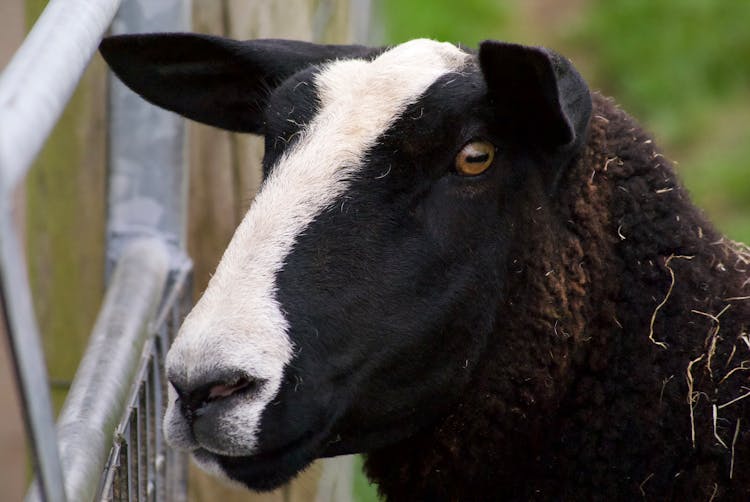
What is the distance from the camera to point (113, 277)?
9.93ft

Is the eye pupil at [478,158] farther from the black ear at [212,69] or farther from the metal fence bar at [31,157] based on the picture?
the metal fence bar at [31,157]

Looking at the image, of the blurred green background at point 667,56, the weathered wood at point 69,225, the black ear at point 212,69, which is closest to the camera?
the black ear at point 212,69

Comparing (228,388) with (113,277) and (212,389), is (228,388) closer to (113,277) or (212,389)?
(212,389)

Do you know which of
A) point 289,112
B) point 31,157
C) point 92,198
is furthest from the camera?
point 92,198

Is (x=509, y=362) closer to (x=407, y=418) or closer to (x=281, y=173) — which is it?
(x=407, y=418)

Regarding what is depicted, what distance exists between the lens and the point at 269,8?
11.9 ft

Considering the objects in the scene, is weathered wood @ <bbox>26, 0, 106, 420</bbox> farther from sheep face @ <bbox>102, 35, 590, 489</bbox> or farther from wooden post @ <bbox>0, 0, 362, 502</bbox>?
sheep face @ <bbox>102, 35, 590, 489</bbox>

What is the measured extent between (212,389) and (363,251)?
488 millimetres

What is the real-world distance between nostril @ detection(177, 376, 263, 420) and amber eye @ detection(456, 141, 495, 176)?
757 mm

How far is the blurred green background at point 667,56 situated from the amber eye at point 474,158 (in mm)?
5626

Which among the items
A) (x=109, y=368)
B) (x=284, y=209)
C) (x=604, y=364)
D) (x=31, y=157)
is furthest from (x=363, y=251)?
(x=31, y=157)

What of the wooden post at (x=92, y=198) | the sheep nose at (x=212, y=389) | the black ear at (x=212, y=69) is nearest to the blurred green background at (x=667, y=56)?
the wooden post at (x=92, y=198)

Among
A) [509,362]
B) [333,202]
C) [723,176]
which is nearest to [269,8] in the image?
[333,202]

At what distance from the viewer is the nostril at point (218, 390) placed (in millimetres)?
2283
